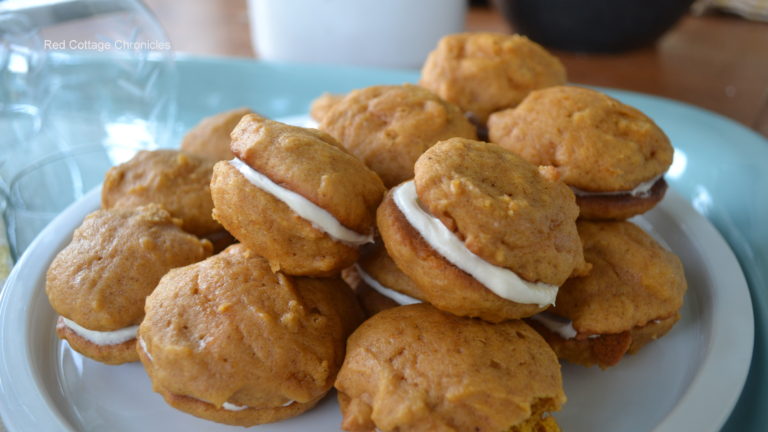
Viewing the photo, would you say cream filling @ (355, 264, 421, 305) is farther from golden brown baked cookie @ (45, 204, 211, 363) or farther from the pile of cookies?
golden brown baked cookie @ (45, 204, 211, 363)

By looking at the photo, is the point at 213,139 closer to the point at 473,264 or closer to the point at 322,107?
the point at 322,107

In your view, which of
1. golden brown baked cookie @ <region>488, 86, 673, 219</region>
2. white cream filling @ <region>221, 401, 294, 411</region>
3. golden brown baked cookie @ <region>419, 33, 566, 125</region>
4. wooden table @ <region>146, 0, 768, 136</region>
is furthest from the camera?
wooden table @ <region>146, 0, 768, 136</region>

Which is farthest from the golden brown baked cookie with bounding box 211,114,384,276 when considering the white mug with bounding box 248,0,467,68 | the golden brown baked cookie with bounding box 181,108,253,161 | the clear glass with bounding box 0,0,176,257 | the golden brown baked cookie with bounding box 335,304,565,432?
the white mug with bounding box 248,0,467,68

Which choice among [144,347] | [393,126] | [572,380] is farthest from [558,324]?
[144,347]

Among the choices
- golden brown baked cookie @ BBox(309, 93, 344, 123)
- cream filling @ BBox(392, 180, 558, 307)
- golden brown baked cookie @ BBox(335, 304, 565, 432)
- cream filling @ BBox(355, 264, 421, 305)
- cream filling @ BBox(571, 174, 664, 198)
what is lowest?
cream filling @ BBox(355, 264, 421, 305)

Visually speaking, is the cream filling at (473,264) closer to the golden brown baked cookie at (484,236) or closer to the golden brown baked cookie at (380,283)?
the golden brown baked cookie at (484,236)

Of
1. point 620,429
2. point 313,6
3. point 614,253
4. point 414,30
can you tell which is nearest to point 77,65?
point 313,6

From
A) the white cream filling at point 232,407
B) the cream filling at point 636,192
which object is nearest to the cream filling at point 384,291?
the white cream filling at point 232,407
